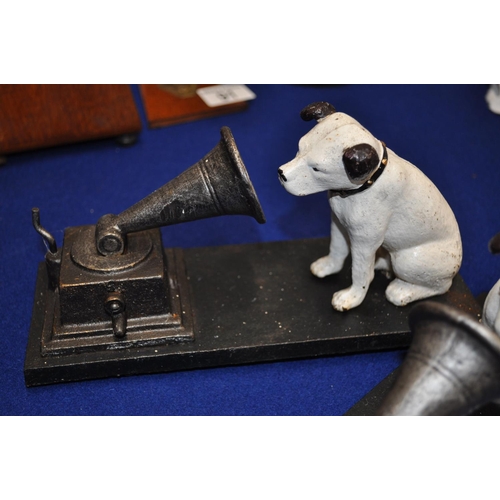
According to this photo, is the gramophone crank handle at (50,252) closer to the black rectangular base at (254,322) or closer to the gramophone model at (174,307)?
the gramophone model at (174,307)

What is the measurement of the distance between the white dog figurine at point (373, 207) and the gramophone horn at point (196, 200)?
0.15m

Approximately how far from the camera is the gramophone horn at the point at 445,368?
1830 millimetres

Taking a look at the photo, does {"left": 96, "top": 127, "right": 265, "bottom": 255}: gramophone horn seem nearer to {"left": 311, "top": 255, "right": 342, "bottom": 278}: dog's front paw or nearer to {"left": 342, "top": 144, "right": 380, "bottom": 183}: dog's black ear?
{"left": 342, "top": 144, "right": 380, "bottom": 183}: dog's black ear

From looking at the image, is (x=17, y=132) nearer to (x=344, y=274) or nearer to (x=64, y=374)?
(x=64, y=374)

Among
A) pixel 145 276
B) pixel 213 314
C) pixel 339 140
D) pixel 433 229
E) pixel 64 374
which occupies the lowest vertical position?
pixel 64 374

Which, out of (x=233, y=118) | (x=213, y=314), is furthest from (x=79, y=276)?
(x=233, y=118)

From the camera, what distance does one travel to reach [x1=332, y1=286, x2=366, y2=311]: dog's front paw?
8.70 ft

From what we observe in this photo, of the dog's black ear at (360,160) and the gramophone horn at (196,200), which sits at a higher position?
the dog's black ear at (360,160)

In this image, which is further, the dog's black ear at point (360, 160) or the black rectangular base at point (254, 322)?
the black rectangular base at point (254, 322)

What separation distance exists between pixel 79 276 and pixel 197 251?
23.8 inches

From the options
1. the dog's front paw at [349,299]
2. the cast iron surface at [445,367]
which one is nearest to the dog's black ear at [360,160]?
the cast iron surface at [445,367]

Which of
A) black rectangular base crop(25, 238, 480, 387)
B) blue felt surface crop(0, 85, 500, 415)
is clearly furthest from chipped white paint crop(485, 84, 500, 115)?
black rectangular base crop(25, 238, 480, 387)

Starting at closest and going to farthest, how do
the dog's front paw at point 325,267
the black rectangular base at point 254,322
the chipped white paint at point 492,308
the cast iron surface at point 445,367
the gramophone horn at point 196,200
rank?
the cast iron surface at point 445,367 < the chipped white paint at point 492,308 < the gramophone horn at point 196,200 < the black rectangular base at point 254,322 < the dog's front paw at point 325,267

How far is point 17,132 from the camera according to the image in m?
3.53
